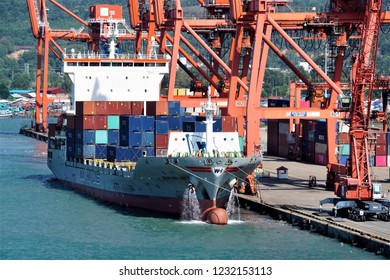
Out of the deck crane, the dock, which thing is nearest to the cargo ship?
the dock

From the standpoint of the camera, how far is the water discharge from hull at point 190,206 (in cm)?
4834

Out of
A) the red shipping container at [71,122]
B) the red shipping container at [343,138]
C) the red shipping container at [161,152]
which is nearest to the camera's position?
the red shipping container at [161,152]

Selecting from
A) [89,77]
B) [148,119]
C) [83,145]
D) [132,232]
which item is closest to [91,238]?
[132,232]

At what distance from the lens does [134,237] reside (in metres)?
44.4

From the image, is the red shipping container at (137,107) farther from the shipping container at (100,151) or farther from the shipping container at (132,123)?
the shipping container at (132,123)

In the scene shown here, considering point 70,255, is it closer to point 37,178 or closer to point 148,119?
point 148,119

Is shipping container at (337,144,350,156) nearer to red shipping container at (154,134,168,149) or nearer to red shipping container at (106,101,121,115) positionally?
red shipping container at (106,101,121,115)

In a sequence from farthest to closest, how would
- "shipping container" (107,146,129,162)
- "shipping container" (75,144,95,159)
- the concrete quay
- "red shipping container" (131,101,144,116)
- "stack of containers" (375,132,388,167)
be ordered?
"stack of containers" (375,132,388,167) → "shipping container" (75,144,95,159) → "red shipping container" (131,101,144,116) → "shipping container" (107,146,129,162) → the concrete quay

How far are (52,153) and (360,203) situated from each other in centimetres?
2619

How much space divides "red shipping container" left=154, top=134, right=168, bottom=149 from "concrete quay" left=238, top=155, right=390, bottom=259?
447 centimetres

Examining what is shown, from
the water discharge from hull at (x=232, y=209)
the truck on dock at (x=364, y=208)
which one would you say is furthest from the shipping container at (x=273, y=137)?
the truck on dock at (x=364, y=208)

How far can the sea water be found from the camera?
A: 40719 mm

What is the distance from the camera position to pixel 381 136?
2776 inches

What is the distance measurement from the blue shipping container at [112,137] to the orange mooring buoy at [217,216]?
31.7 ft
